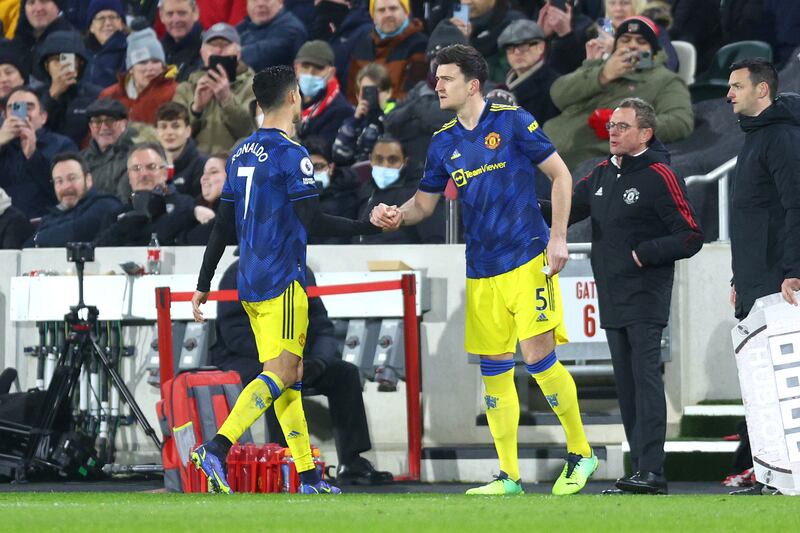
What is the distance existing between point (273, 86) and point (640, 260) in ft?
7.31

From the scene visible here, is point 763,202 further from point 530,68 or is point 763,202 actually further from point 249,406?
point 530,68

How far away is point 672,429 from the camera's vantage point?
37.9 ft

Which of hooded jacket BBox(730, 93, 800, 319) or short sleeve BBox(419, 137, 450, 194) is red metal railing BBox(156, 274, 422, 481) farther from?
hooded jacket BBox(730, 93, 800, 319)

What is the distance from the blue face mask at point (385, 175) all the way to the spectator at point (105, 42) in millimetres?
5224

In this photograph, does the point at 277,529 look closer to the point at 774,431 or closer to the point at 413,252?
the point at 774,431

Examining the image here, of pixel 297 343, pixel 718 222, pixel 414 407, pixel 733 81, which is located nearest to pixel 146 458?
pixel 414 407

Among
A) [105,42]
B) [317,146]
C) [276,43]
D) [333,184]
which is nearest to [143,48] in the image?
[276,43]

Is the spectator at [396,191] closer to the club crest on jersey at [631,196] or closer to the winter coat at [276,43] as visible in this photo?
the winter coat at [276,43]

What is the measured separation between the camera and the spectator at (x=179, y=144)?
45.4ft

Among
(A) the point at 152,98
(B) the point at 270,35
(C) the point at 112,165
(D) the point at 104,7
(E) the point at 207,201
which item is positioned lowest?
(E) the point at 207,201

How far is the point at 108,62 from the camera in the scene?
17.2m

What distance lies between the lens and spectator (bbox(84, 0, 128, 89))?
17.2 meters

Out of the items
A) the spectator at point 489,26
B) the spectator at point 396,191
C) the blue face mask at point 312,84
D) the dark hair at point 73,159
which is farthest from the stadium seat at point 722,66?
the dark hair at point 73,159

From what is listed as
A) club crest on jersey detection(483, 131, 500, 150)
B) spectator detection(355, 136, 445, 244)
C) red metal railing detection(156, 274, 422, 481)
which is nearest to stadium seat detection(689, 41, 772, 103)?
spectator detection(355, 136, 445, 244)
